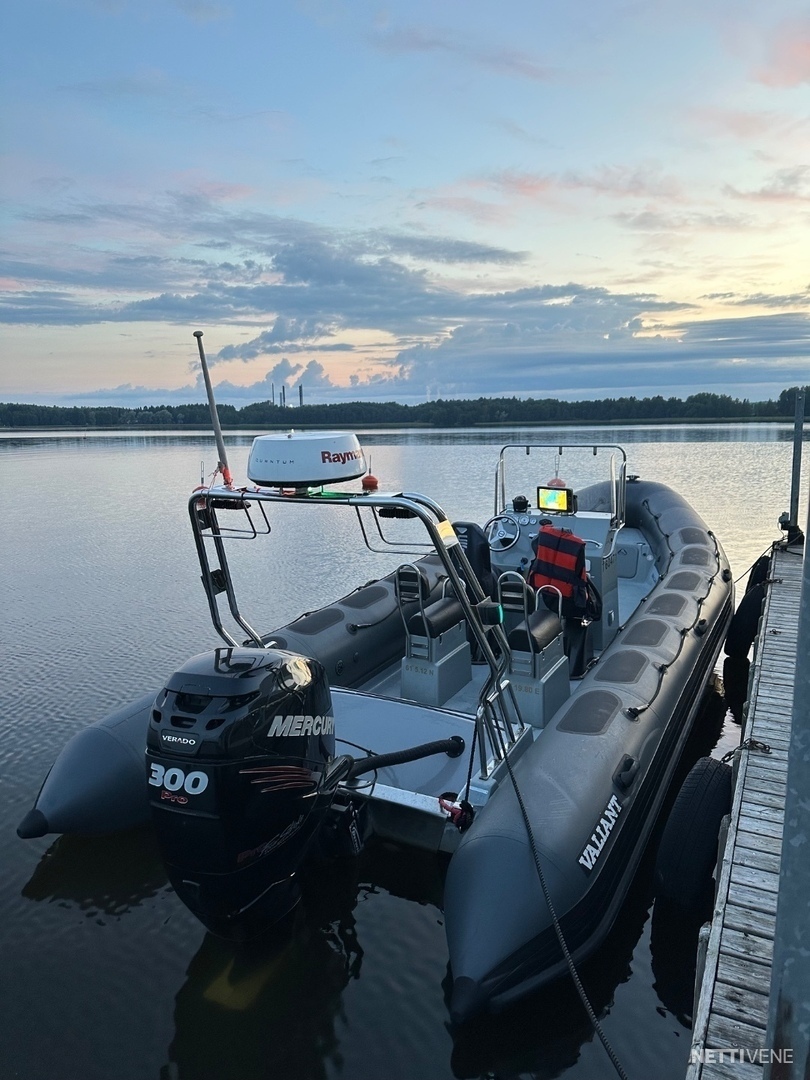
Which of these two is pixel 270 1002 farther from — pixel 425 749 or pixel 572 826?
pixel 572 826

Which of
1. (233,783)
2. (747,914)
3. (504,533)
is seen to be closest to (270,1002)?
(233,783)

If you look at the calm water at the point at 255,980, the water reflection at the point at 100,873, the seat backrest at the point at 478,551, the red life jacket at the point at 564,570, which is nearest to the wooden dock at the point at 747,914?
the calm water at the point at 255,980

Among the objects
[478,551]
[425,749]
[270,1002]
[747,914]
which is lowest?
[270,1002]

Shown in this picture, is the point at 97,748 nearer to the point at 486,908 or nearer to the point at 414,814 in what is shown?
the point at 414,814

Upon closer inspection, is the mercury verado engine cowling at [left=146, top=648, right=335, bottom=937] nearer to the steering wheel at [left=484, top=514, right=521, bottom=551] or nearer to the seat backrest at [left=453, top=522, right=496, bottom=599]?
the seat backrest at [left=453, top=522, right=496, bottom=599]

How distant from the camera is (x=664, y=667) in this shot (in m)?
4.51

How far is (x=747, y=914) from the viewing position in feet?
8.53

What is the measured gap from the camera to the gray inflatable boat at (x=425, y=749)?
2.73 metres

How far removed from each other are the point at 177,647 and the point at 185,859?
5.29 meters

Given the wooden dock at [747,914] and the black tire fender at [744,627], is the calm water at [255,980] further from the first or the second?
the black tire fender at [744,627]

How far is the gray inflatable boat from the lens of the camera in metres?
2.73

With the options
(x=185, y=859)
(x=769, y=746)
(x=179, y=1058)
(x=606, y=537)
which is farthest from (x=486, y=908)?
(x=606, y=537)

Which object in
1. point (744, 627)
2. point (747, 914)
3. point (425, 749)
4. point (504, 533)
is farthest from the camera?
point (744, 627)

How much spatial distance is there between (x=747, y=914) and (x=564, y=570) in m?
2.64
